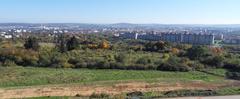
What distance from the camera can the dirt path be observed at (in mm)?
25936

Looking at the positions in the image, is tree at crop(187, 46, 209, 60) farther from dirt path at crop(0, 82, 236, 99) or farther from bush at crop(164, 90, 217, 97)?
bush at crop(164, 90, 217, 97)

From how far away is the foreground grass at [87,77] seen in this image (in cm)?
3031

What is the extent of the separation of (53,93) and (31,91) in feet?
4.63

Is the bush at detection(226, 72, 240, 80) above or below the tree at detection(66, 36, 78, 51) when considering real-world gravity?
below

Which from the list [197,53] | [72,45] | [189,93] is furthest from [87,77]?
[72,45]

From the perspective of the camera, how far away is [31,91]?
86.9ft

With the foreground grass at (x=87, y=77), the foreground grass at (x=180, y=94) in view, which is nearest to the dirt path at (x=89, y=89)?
the foreground grass at (x=180, y=94)

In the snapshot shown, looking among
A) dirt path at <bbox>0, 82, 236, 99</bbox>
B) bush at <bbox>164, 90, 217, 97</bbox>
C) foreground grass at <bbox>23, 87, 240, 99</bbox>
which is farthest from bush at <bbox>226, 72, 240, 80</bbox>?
bush at <bbox>164, 90, 217, 97</bbox>

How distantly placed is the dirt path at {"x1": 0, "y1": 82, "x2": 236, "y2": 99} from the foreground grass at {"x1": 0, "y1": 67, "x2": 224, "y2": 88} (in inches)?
67.6

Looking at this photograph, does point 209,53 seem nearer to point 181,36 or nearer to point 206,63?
point 206,63

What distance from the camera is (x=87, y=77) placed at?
32.6m

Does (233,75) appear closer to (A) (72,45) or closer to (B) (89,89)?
(B) (89,89)

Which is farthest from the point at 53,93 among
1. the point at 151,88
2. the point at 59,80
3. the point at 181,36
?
the point at 181,36

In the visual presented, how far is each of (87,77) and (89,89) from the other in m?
4.38
